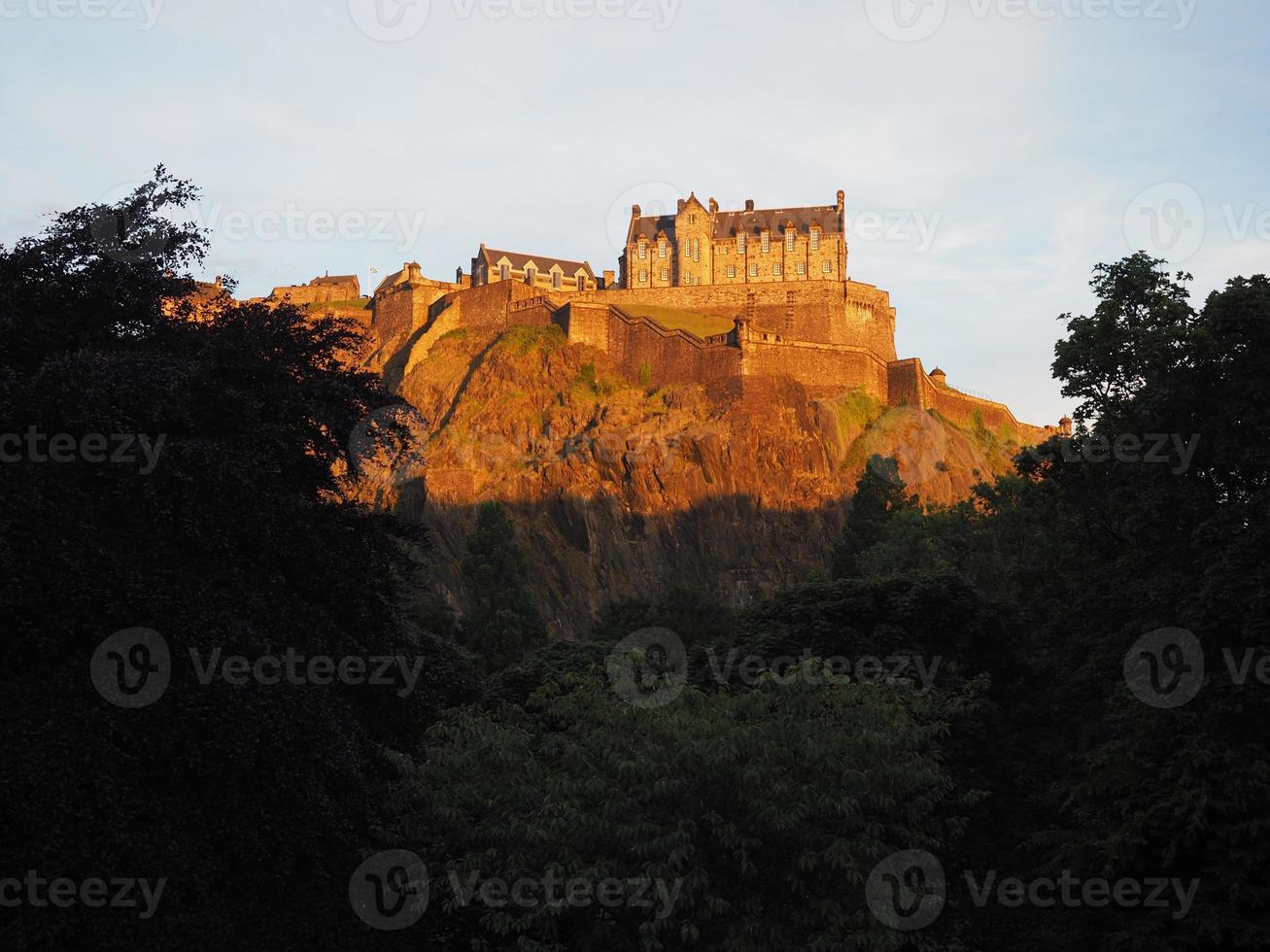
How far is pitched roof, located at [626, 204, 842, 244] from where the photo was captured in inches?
4382

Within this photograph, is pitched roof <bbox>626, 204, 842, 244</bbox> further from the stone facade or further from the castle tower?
the stone facade

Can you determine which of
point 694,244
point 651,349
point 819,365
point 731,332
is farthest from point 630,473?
point 694,244

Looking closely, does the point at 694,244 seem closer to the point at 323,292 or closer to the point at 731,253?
the point at 731,253

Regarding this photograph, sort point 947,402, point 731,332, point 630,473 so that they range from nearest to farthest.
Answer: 1. point 630,473
2. point 731,332
3. point 947,402

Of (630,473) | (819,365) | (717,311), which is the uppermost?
(717,311)

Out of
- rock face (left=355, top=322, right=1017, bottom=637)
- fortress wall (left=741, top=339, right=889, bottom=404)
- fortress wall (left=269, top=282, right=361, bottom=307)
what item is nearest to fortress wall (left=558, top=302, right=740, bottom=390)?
rock face (left=355, top=322, right=1017, bottom=637)

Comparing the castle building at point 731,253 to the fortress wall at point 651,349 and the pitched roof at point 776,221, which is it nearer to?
the pitched roof at point 776,221

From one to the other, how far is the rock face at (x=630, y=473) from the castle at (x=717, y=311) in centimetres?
200

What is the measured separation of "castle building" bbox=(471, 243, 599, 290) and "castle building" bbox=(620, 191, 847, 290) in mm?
8500

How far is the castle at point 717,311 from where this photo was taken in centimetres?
9231

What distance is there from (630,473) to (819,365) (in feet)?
54.8

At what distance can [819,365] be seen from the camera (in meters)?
94.1

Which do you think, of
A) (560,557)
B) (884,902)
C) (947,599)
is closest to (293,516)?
(884,902)

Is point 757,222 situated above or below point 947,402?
above
